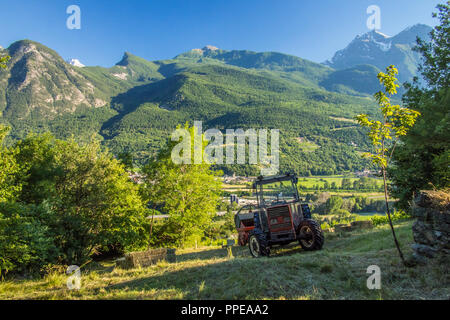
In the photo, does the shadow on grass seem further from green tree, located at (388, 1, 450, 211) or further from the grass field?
green tree, located at (388, 1, 450, 211)

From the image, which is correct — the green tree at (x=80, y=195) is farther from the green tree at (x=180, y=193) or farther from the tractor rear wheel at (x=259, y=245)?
the tractor rear wheel at (x=259, y=245)

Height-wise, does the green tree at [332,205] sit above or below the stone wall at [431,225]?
below

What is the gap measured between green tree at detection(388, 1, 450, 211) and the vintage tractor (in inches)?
231

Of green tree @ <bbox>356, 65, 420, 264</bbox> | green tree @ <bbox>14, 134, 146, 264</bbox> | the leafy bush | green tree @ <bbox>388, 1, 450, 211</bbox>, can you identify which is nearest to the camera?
green tree @ <bbox>356, 65, 420, 264</bbox>

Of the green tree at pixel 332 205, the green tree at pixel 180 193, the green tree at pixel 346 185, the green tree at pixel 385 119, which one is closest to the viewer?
the green tree at pixel 385 119

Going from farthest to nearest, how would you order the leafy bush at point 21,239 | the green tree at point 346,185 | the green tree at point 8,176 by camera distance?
the green tree at point 346,185, the green tree at point 8,176, the leafy bush at point 21,239

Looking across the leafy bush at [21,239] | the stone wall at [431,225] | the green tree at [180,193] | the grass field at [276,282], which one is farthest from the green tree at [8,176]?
the stone wall at [431,225]

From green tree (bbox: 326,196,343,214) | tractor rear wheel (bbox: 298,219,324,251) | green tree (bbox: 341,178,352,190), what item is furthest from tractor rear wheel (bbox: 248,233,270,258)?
green tree (bbox: 341,178,352,190)

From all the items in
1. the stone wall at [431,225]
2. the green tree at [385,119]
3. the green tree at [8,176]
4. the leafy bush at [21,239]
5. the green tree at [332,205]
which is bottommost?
the green tree at [332,205]

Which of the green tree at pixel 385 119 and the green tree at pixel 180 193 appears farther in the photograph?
the green tree at pixel 180 193

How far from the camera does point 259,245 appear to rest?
909 centimetres

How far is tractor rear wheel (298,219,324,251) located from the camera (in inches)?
357

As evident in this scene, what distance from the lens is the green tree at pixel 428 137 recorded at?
1066 cm

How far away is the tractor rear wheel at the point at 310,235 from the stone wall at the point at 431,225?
3.02m
